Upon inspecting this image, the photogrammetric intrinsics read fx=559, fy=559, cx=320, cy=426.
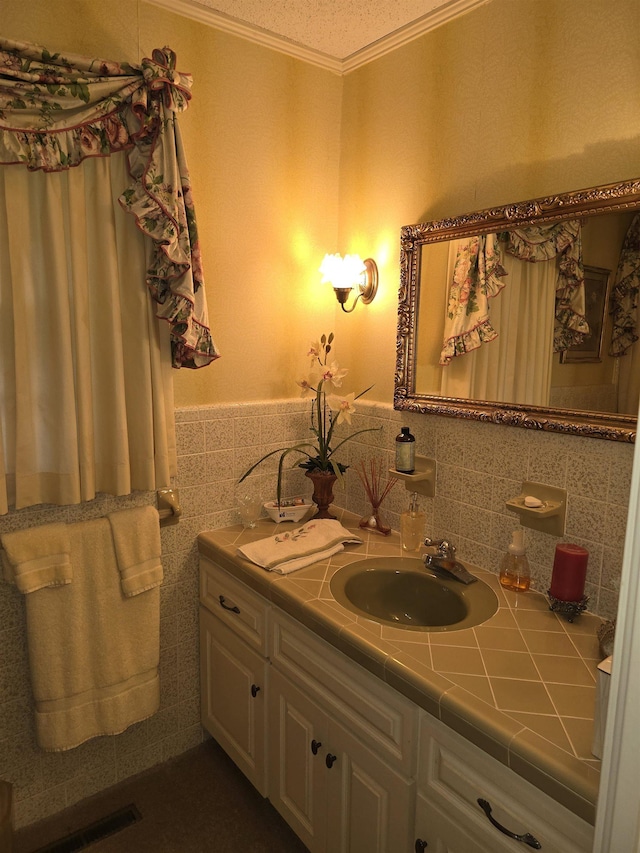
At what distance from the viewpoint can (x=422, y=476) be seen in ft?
6.10

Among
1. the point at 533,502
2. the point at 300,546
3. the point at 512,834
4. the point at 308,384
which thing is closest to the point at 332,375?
the point at 308,384

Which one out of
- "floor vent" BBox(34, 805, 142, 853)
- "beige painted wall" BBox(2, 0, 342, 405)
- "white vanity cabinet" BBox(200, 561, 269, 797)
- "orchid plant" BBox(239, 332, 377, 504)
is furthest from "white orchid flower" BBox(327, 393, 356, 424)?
"floor vent" BBox(34, 805, 142, 853)

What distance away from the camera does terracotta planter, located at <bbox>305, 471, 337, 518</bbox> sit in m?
2.10

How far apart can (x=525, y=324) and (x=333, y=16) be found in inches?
47.7

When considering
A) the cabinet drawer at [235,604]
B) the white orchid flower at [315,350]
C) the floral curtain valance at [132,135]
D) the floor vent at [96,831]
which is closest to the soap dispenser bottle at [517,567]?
the cabinet drawer at [235,604]

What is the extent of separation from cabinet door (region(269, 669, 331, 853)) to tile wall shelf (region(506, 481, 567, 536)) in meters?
0.77

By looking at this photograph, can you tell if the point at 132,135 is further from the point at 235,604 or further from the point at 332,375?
the point at 235,604

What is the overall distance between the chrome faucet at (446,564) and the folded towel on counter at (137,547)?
883mm

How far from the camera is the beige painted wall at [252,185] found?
71.6 inches

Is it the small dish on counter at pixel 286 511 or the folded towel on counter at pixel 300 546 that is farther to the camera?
the small dish on counter at pixel 286 511

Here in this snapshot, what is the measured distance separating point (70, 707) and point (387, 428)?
1372 millimetres

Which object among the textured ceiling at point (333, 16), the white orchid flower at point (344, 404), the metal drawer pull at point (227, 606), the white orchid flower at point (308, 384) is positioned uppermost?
the textured ceiling at point (333, 16)

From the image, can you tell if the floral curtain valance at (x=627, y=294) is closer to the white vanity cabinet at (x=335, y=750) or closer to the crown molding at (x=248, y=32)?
the white vanity cabinet at (x=335, y=750)

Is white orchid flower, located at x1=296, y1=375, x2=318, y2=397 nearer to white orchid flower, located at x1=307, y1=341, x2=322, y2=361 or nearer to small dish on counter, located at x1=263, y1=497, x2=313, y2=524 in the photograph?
white orchid flower, located at x1=307, y1=341, x2=322, y2=361
